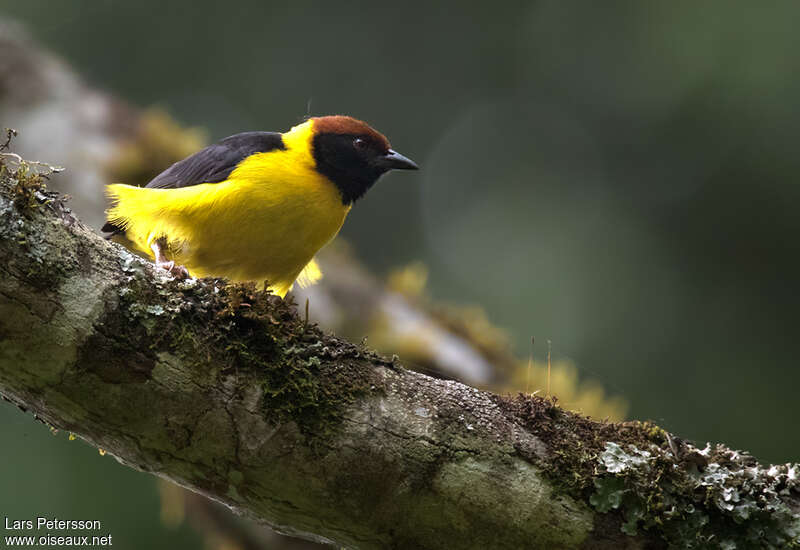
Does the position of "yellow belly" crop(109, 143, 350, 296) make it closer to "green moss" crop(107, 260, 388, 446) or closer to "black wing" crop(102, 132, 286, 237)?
"black wing" crop(102, 132, 286, 237)

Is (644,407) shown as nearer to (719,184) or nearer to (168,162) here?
(719,184)

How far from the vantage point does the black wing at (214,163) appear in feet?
14.5

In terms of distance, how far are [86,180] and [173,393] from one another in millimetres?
3656

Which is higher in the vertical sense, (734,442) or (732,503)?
(734,442)

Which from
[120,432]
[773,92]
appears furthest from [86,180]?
[773,92]

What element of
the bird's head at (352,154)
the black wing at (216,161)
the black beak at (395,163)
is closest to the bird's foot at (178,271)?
the black wing at (216,161)

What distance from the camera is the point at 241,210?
14.0 feet

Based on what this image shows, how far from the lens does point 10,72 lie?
5852mm

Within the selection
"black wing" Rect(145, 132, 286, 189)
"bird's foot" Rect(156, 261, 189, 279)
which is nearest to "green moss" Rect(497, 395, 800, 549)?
"bird's foot" Rect(156, 261, 189, 279)

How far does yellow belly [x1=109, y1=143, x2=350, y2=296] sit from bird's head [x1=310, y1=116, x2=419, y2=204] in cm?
31

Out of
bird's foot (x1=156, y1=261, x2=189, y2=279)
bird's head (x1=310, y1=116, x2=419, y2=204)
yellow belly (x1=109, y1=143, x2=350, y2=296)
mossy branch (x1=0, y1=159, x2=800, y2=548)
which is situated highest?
bird's head (x1=310, y1=116, x2=419, y2=204)

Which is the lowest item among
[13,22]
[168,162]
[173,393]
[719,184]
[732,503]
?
[173,393]

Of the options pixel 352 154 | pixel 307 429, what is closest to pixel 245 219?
pixel 352 154

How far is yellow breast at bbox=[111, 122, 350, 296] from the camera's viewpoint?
13.9 feet
